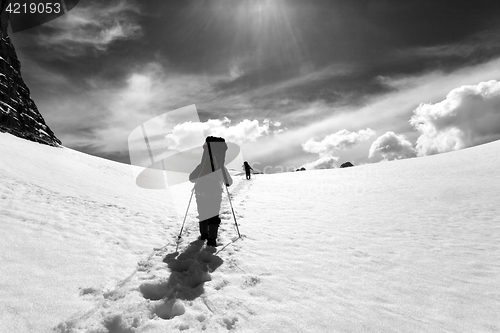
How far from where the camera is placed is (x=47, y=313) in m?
3.15

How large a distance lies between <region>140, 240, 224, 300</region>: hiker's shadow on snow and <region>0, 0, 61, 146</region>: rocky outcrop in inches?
1645

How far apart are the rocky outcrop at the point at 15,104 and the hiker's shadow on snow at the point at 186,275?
4179 centimetres

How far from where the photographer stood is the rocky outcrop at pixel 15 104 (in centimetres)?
3958

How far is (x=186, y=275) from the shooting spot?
4820mm

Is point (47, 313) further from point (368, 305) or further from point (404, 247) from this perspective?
point (404, 247)

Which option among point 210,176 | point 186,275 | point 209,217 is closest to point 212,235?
point 209,217

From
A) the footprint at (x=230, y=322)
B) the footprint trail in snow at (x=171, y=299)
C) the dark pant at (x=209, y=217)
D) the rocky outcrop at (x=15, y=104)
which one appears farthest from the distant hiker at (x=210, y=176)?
the rocky outcrop at (x=15, y=104)

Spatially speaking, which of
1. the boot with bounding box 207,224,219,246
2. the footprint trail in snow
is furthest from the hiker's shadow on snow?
the boot with bounding box 207,224,219,246

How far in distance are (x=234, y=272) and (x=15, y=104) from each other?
67.1 metres

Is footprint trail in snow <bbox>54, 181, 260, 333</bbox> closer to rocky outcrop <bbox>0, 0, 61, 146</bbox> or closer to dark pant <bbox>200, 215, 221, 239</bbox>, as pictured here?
dark pant <bbox>200, 215, 221, 239</bbox>

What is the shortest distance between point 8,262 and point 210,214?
4.08 meters

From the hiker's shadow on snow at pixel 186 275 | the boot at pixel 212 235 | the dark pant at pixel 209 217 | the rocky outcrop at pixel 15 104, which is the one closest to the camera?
the hiker's shadow on snow at pixel 186 275

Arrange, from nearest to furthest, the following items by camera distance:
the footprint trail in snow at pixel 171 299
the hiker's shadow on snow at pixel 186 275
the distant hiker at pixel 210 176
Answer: the footprint trail in snow at pixel 171 299 → the hiker's shadow on snow at pixel 186 275 → the distant hiker at pixel 210 176

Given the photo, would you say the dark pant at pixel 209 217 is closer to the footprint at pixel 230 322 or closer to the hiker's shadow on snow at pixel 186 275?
the hiker's shadow on snow at pixel 186 275
